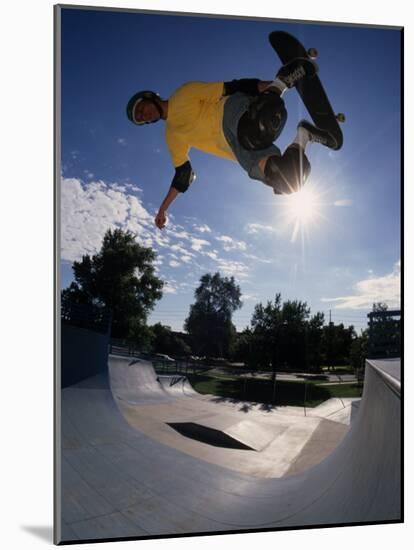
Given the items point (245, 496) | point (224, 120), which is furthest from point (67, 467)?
point (224, 120)

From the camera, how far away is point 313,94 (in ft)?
15.3

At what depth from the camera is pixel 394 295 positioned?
15.9 ft

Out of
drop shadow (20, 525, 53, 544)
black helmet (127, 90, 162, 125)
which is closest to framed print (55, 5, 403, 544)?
black helmet (127, 90, 162, 125)

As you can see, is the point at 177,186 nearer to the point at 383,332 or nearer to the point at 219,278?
the point at 219,278

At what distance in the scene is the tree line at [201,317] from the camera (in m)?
4.22

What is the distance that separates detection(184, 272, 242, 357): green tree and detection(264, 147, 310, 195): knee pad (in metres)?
1.13

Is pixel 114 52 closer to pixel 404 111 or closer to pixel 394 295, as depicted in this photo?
pixel 404 111

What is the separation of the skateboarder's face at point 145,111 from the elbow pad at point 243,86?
0.79 m

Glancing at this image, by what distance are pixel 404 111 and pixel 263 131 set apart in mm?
1835

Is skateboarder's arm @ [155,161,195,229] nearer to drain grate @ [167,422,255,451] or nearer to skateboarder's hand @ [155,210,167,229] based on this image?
skateboarder's hand @ [155,210,167,229]

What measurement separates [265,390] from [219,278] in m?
1.28

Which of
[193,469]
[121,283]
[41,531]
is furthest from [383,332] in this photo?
[41,531]

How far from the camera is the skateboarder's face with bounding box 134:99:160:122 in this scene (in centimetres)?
433

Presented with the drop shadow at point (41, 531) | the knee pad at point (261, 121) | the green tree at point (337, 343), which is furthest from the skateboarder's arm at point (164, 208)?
the drop shadow at point (41, 531)
